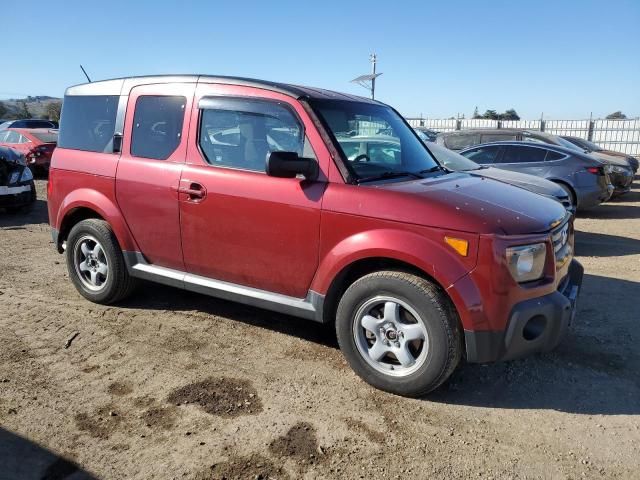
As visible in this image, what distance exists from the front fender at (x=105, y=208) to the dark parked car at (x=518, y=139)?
955 centimetres

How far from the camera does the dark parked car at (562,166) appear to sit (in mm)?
10008

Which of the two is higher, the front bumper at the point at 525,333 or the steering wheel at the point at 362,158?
the steering wheel at the point at 362,158

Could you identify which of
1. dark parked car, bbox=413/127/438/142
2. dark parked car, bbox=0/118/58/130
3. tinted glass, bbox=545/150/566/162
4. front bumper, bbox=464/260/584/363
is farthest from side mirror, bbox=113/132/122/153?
dark parked car, bbox=0/118/58/130

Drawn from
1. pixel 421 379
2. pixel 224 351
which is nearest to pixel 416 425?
pixel 421 379

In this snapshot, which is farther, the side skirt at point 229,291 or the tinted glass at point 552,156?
the tinted glass at point 552,156

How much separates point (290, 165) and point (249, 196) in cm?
48

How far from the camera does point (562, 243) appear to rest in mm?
3594

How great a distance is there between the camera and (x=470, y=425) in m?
3.12

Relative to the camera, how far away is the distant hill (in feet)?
170

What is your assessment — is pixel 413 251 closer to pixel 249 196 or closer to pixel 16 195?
pixel 249 196

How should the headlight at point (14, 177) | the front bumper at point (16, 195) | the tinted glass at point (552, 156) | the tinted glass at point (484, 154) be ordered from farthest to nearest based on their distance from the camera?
the tinted glass at point (484, 154), the tinted glass at point (552, 156), the headlight at point (14, 177), the front bumper at point (16, 195)

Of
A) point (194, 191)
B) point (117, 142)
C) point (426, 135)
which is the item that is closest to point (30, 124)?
point (426, 135)

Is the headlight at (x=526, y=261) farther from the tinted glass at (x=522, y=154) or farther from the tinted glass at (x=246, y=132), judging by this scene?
the tinted glass at (x=522, y=154)

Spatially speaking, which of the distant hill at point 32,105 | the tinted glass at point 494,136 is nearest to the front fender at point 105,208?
the tinted glass at point 494,136
